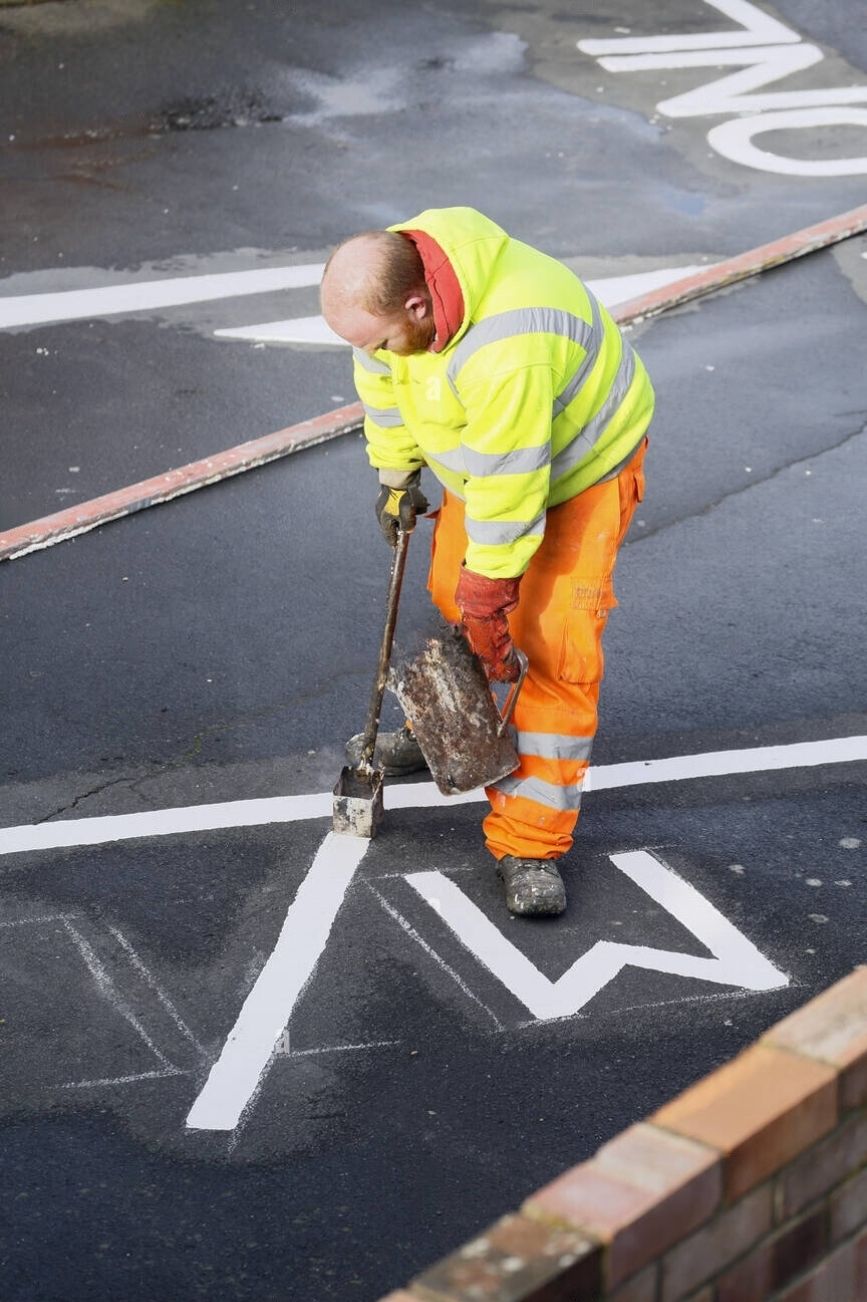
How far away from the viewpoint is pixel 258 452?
8.94 m

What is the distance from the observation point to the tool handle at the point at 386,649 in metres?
5.99

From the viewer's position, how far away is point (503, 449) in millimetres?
5152

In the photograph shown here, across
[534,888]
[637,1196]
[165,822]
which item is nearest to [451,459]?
[534,888]

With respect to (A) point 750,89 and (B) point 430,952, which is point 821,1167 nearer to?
(B) point 430,952

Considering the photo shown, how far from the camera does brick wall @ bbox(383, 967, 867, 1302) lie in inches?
108

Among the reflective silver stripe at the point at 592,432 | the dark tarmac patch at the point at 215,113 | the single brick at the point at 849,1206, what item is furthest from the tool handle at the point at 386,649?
the dark tarmac patch at the point at 215,113

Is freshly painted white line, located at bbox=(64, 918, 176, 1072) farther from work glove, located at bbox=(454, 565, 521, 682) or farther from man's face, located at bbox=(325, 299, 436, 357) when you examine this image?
man's face, located at bbox=(325, 299, 436, 357)

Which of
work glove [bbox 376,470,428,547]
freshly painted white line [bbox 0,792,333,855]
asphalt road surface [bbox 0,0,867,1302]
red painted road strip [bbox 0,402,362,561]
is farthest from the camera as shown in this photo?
red painted road strip [bbox 0,402,362,561]

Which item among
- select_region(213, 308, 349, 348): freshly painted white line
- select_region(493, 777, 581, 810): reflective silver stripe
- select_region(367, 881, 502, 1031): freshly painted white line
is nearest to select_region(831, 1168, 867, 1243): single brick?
select_region(367, 881, 502, 1031): freshly painted white line

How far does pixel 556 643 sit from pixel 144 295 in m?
5.74

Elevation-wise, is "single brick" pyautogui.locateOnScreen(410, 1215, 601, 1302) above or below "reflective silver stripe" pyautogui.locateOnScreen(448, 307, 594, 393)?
below

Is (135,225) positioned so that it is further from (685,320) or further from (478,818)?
(478,818)

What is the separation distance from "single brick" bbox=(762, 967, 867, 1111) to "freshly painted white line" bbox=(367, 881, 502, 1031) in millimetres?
2179

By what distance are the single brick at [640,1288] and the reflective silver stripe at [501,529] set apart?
8.86 ft
